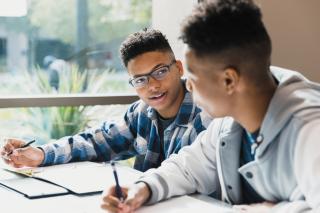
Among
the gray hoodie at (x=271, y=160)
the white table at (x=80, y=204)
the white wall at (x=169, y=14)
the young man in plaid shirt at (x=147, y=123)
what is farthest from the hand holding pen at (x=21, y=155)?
the white wall at (x=169, y=14)

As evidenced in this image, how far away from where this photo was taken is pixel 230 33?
1.21 meters

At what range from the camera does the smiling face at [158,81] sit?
1887 mm

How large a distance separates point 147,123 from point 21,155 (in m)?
0.51

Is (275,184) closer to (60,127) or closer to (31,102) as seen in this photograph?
(31,102)

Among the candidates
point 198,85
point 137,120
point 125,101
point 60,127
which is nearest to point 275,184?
point 198,85

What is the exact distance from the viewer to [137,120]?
2086 millimetres

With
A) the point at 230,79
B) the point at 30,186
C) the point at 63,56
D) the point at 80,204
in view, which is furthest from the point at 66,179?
the point at 63,56

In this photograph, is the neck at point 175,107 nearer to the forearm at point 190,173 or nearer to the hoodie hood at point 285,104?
the forearm at point 190,173

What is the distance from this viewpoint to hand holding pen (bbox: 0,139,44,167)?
1.87 m

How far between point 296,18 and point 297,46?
0.16m

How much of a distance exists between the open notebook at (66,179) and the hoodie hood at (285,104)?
552 millimetres

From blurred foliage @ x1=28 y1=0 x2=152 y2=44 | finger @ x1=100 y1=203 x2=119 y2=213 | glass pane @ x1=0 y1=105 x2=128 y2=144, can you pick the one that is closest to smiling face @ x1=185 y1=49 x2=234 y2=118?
finger @ x1=100 y1=203 x2=119 y2=213

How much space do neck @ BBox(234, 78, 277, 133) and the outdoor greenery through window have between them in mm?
1685

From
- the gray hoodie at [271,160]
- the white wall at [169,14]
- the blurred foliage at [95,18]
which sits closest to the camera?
the gray hoodie at [271,160]
